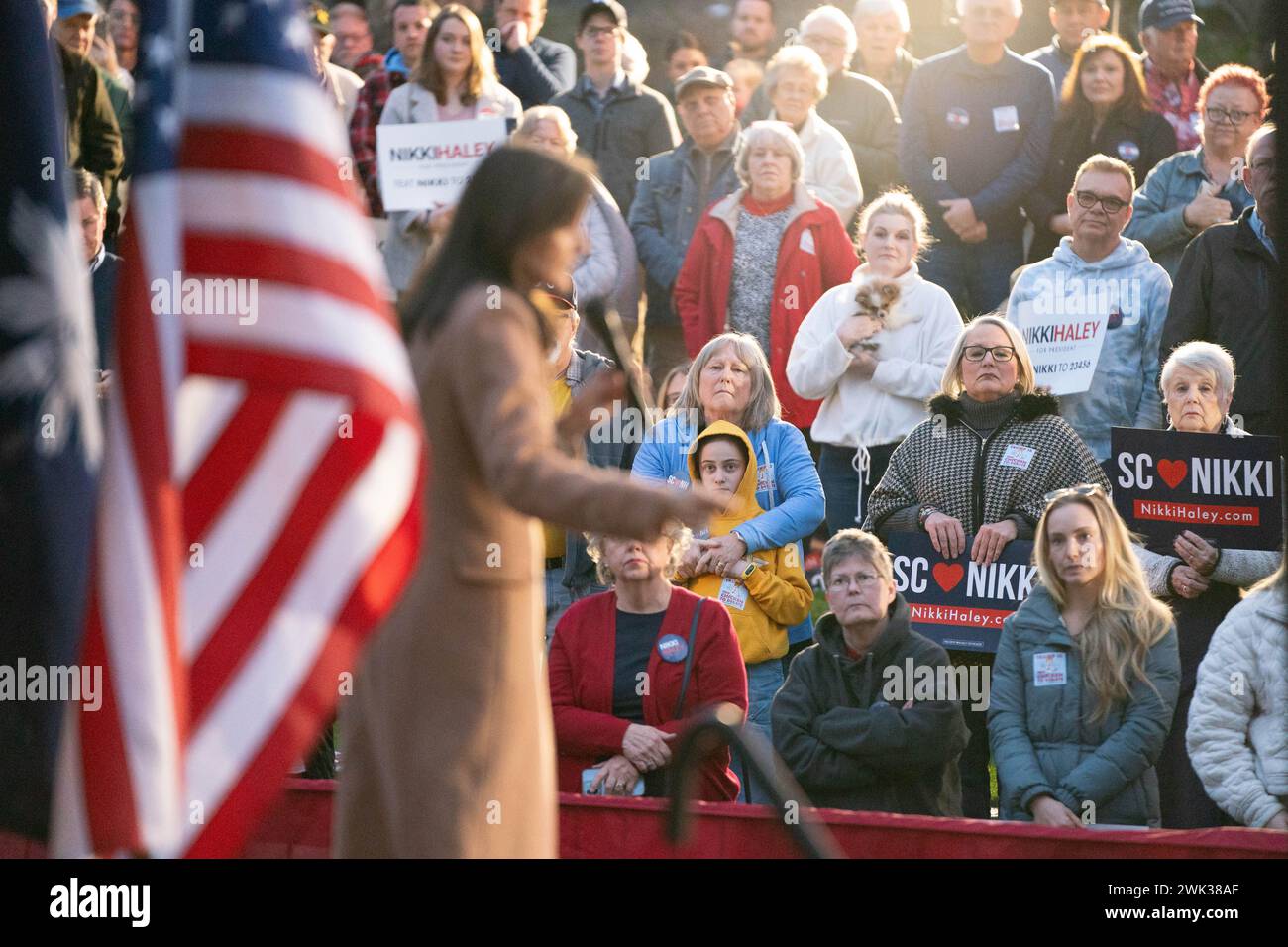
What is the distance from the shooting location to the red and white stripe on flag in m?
3.15

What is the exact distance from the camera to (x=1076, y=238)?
908 centimetres

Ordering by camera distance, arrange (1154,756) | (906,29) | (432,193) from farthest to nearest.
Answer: (906,29)
(432,193)
(1154,756)

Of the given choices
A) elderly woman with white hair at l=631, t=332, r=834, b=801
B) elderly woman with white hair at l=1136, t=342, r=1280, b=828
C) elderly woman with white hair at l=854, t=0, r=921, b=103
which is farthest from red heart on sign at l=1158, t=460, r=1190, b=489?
elderly woman with white hair at l=854, t=0, r=921, b=103

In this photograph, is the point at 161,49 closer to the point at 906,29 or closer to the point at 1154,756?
the point at 1154,756

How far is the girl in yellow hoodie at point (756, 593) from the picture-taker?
7.80m

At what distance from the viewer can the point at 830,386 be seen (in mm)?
9312

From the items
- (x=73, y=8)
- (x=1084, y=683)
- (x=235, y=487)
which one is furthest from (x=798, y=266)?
(x=235, y=487)

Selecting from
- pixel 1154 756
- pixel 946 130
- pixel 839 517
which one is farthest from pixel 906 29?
pixel 1154 756

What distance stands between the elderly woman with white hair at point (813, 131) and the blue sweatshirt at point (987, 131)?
42 centimetres

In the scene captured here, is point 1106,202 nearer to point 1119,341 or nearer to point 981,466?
point 1119,341

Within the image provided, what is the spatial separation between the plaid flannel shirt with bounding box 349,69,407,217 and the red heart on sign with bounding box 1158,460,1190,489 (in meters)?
5.11

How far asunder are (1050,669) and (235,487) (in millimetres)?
4326

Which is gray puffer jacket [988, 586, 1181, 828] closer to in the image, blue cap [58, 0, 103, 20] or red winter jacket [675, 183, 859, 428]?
red winter jacket [675, 183, 859, 428]
